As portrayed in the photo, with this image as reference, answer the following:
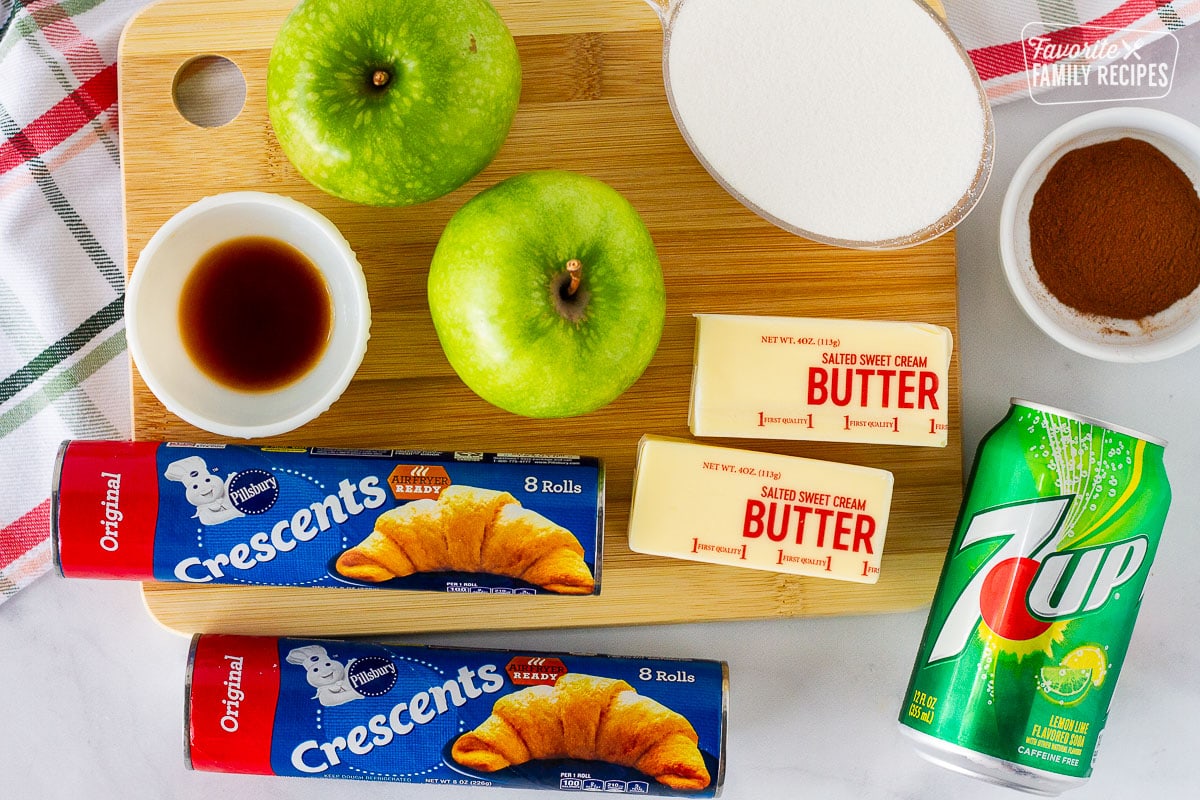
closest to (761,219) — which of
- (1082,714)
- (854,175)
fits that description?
(854,175)

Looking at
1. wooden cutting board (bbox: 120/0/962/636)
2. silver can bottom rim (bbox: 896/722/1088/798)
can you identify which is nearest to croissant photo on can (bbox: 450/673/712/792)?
wooden cutting board (bbox: 120/0/962/636)

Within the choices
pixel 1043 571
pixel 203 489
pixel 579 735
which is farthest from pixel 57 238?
pixel 1043 571

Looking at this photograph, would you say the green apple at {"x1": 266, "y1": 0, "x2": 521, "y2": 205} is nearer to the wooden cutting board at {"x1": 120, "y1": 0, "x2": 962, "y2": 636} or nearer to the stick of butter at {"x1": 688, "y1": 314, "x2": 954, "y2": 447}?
the wooden cutting board at {"x1": 120, "y1": 0, "x2": 962, "y2": 636}

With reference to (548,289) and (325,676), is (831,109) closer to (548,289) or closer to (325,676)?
(548,289)

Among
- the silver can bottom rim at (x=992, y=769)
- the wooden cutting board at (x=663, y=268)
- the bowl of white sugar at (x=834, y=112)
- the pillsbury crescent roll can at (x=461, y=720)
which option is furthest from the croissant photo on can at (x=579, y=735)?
the bowl of white sugar at (x=834, y=112)

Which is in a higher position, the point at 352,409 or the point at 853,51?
the point at 853,51

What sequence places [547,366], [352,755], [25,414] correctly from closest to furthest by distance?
1. [547,366]
2. [352,755]
3. [25,414]

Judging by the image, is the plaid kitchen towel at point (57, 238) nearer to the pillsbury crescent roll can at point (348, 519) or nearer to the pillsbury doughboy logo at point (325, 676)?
the pillsbury crescent roll can at point (348, 519)

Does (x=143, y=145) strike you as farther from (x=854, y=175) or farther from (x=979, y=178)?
(x=979, y=178)
